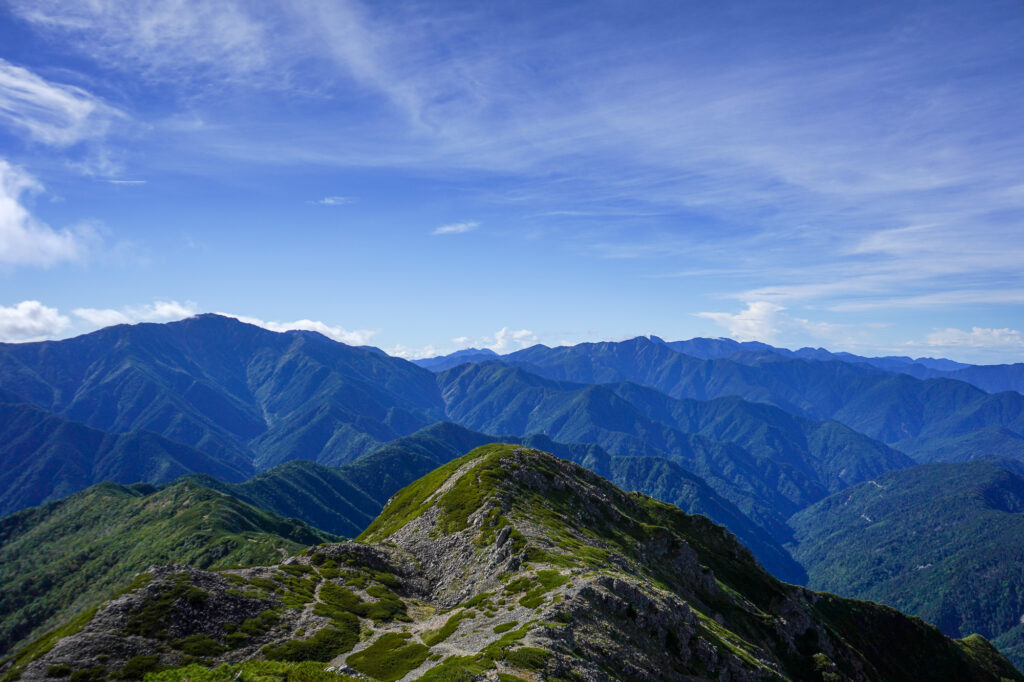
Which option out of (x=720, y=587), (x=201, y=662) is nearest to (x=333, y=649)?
(x=201, y=662)

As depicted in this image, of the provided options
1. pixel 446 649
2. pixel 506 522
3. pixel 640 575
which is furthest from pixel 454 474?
pixel 446 649

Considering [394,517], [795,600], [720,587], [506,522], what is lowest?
[795,600]

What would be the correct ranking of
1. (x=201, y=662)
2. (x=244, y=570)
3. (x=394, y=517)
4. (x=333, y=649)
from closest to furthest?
(x=201, y=662)
(x=333, y=649)
(x=244, y=570)
(x=394, y=517)

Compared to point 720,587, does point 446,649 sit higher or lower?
higher

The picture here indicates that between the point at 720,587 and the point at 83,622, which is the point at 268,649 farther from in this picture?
the point at 720,587

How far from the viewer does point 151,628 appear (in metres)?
60.4

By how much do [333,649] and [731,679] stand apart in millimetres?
52140

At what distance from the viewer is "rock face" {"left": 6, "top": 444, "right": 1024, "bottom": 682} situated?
55906 mm

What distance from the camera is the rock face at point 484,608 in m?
55.9

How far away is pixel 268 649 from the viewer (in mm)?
61062

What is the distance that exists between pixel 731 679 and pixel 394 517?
279ft

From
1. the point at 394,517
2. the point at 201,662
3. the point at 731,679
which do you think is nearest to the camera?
the point at 201,662

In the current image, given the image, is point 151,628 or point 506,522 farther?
point 506,522

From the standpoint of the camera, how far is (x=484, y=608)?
6944cm
